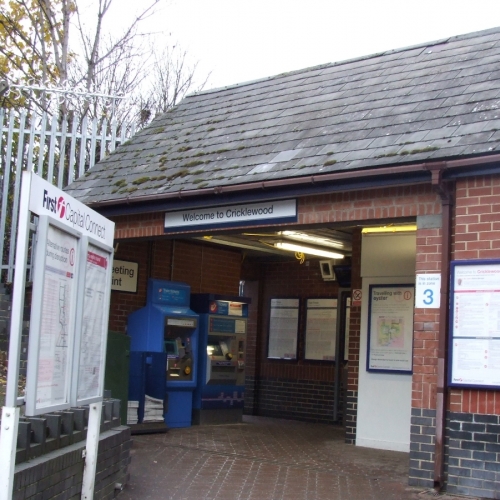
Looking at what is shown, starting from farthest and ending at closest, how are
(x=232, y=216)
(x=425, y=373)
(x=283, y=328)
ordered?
(x=283, y=328), (x=232, y=216), (x=425, y=373)

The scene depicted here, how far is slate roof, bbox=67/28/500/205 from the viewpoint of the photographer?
28.0 feet

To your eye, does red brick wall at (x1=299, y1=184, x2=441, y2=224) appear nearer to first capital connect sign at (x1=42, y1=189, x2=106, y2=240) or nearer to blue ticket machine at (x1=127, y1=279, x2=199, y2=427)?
first capital connect sign at (x1=42, y1=189, x2=106, y2=240)

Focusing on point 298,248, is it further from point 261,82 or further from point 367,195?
point 367,195

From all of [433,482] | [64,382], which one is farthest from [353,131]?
[64,382]

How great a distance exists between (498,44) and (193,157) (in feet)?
14.1

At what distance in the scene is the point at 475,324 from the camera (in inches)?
293

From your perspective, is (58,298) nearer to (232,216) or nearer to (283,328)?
(232,216)

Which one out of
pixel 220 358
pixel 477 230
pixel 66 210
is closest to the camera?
pixel 66 210

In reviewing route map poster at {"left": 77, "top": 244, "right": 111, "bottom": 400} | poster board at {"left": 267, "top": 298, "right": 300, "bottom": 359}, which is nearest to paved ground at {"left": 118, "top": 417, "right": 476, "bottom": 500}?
route map poster at {"left": 77, "top": 244, "right": 111, "bottom": 400}

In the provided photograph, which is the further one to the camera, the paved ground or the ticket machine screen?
the ticket machine screen

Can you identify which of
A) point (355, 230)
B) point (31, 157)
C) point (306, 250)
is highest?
point (31, 157)

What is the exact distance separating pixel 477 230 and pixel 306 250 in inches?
216

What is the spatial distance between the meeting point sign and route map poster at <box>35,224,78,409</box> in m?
4.38

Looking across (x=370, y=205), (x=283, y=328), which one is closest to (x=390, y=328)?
(x=370, y=205)
